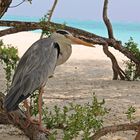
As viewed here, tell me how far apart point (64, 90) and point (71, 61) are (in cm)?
569

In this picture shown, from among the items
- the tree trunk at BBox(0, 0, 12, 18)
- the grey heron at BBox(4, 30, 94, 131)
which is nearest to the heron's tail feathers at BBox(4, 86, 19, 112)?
the grey heron at BBox(4, 30, 94, 131)

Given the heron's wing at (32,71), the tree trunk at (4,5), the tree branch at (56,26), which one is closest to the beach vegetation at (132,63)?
the tree branch at (56,26)

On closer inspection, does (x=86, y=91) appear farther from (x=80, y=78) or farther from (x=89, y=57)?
(x=89, y=57)

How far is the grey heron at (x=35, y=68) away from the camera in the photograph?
374 cm

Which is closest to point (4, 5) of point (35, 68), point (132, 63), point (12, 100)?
point (35, 68)

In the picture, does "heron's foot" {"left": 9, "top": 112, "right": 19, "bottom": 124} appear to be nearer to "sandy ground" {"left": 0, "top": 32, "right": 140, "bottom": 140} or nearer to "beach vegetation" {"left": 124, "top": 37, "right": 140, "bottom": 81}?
"sandy ground" {"left": 0, "top": 32, "right": 140, "bottom": 140}

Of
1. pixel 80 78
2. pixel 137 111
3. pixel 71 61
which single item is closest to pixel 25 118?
pixel 137 111

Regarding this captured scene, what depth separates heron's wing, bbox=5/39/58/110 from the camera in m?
3.75

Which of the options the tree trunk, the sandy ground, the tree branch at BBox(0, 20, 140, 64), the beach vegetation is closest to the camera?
the tree trunk

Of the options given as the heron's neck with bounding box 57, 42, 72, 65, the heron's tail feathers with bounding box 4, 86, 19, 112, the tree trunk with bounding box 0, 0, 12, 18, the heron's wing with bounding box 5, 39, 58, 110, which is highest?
the tree trunk with bounding box 0, 0, 12, 18

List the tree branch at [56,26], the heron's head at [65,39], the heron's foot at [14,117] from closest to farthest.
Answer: the heron's head at [65,39] < the heron's foot at [14,117] < the tree branch at [56,26]

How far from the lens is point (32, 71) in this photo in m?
3.79

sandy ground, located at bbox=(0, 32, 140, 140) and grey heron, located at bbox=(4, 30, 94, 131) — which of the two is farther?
sandy ground, located at bbox=(0, 32, 140, 140)

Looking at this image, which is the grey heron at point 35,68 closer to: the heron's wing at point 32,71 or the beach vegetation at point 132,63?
the heron's wing at point 32,71
